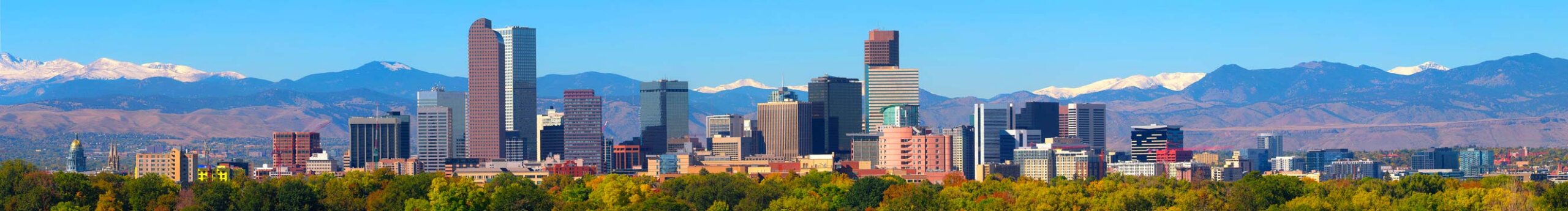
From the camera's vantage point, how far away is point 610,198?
138m

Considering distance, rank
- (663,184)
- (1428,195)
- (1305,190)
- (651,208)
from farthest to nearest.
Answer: (663,184) → (1305,190) → (1428,195) → (651,208)

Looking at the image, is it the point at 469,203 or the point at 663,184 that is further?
the point at 663,184

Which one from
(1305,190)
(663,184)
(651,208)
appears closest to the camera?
(651,208)

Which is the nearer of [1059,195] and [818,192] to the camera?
[1059,195]

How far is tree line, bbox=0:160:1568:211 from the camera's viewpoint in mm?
125625

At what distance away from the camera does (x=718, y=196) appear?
466ft

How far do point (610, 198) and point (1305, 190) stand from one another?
37.2 meters

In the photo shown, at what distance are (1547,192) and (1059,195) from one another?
23699mm

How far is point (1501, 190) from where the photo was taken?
433ft

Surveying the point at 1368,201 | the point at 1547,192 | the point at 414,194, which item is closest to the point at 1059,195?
the point at 1368,201

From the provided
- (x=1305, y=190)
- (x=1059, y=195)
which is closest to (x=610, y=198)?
(x=1059, y=195)

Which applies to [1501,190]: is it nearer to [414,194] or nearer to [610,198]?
[610,198]

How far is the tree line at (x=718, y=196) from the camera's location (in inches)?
4946

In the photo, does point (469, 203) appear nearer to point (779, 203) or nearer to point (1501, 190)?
point (779, 203)
